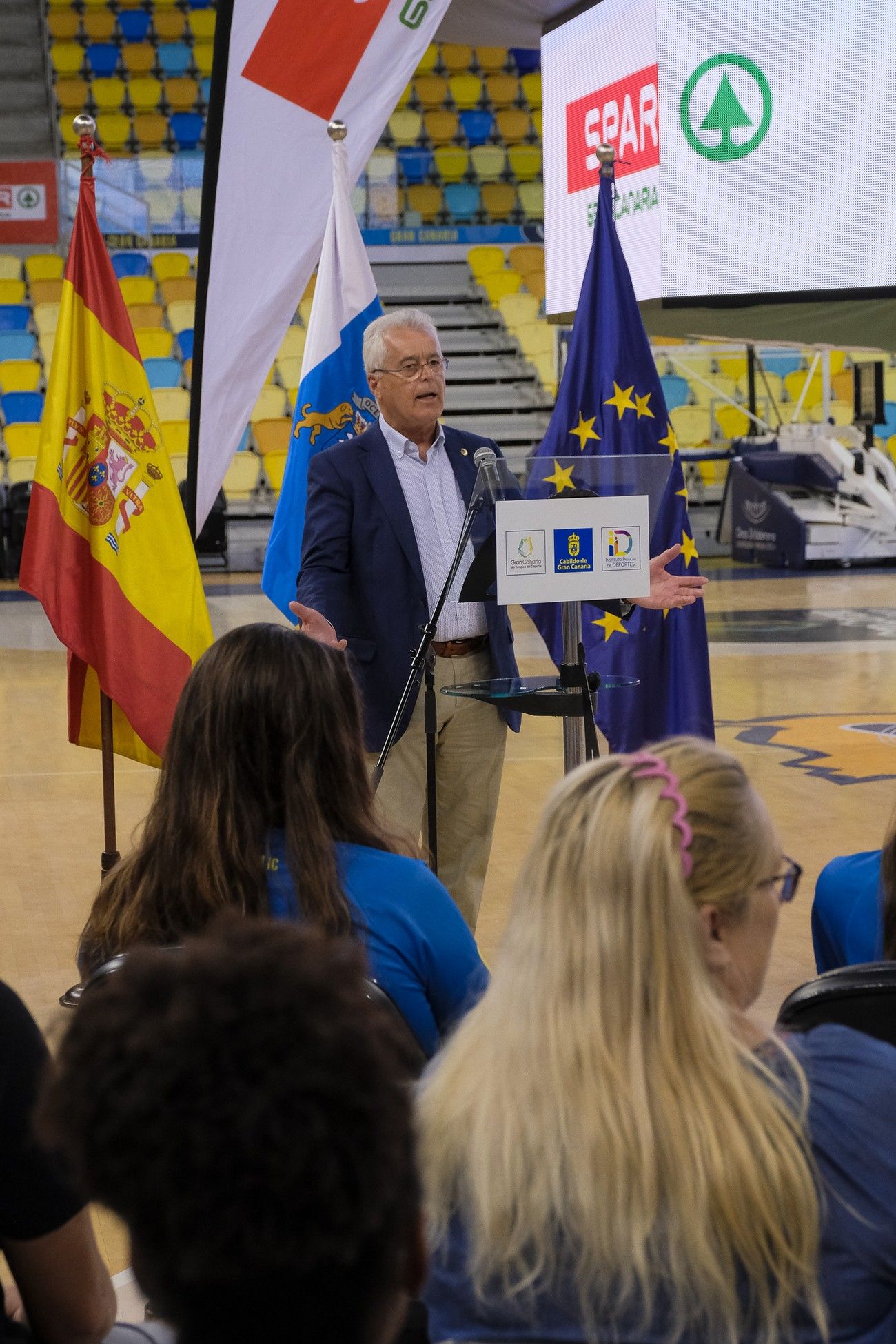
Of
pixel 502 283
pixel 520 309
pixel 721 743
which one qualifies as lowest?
pixel 721 743

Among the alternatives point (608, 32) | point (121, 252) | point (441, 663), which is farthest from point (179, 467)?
point (441, 663)

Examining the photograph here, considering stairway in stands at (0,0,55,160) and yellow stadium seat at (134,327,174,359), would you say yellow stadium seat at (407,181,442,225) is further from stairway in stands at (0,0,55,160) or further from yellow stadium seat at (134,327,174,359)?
stairway in stands at (0,0,55,160)

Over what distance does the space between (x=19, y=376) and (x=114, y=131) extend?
430cm

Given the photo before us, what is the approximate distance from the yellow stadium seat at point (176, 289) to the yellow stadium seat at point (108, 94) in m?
3.21

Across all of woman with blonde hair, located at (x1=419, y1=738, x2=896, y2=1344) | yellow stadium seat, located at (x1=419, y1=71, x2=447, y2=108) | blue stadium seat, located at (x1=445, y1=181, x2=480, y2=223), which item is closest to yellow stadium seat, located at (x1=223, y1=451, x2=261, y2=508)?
blue stadium seat, located at (x1=445, y1=181, x2=480, y2=223)

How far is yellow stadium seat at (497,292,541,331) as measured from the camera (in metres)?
16.0

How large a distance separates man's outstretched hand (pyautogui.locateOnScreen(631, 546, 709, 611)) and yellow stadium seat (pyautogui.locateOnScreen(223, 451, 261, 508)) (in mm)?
11253

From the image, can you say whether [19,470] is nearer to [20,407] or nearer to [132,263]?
[20,407]

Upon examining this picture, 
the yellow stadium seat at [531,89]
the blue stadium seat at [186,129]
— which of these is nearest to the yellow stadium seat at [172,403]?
the blue stadium seat at [186,129]

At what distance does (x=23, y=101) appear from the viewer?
1802cm

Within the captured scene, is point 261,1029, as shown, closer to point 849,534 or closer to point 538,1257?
point 538,1257

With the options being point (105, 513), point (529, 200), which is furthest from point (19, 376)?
point (105, 513)

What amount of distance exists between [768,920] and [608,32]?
6.52 metres

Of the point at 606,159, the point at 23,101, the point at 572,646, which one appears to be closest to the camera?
the point at 572,646
